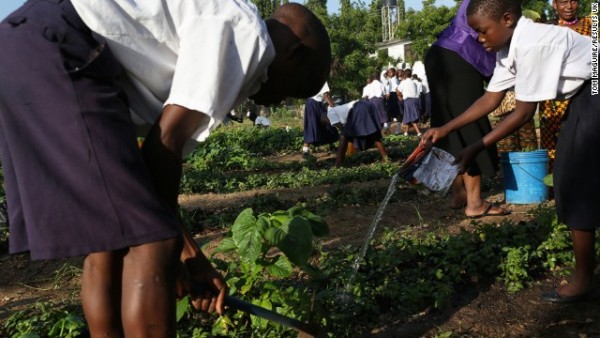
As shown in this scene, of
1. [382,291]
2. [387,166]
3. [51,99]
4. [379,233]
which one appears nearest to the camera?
[51,99]

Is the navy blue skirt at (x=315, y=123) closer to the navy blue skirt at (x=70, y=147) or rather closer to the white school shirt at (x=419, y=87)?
the white school shirt at (x=419, y=87)

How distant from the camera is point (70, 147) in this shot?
168 cm

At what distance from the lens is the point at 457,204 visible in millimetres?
5527

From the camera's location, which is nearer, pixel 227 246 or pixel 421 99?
pixel 227 246

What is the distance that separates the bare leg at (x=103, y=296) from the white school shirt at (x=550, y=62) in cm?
203

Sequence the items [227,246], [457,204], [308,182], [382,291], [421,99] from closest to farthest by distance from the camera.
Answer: [227,246] → [382,291] → [457,204] → [308,182] → [421,99]

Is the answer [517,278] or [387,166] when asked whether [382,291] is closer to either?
[517,278]

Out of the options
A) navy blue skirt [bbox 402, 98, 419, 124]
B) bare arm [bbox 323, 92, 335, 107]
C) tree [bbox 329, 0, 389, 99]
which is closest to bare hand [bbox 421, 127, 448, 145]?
bare arm [bbox 323, 92, 335, 107]

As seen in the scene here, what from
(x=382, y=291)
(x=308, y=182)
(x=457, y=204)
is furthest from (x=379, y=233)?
(x=308, y=182)

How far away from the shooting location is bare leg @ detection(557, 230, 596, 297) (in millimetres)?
3262

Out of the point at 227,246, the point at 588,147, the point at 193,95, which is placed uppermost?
the point at 193,95

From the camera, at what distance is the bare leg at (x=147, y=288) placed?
68.4 inches

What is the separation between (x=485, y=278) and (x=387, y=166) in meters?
4.77

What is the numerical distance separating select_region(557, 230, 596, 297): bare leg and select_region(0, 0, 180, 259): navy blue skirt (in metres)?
2.19
